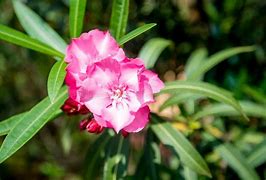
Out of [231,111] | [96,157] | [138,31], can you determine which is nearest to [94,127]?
[138,31]

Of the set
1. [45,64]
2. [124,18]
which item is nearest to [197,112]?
[124,18]

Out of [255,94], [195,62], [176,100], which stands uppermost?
[195,62]

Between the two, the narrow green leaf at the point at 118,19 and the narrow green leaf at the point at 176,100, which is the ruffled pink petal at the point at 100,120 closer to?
the narrow green leaf at the point at 118,19

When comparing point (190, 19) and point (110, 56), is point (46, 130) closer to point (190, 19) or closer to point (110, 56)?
point (190, 19)

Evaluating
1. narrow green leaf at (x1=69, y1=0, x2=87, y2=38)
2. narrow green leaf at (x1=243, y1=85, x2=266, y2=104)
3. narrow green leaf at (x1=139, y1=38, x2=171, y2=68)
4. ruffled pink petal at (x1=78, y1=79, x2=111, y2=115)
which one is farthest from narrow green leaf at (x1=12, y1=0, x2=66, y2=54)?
narrow green leaf at (x1=243, y1=85, x2=266, y2=104)

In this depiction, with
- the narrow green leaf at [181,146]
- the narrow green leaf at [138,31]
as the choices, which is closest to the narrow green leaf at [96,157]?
the narrow green leaf at [181,146]

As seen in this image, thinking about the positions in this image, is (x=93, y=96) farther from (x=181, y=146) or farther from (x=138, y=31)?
(x=181, y=146)
